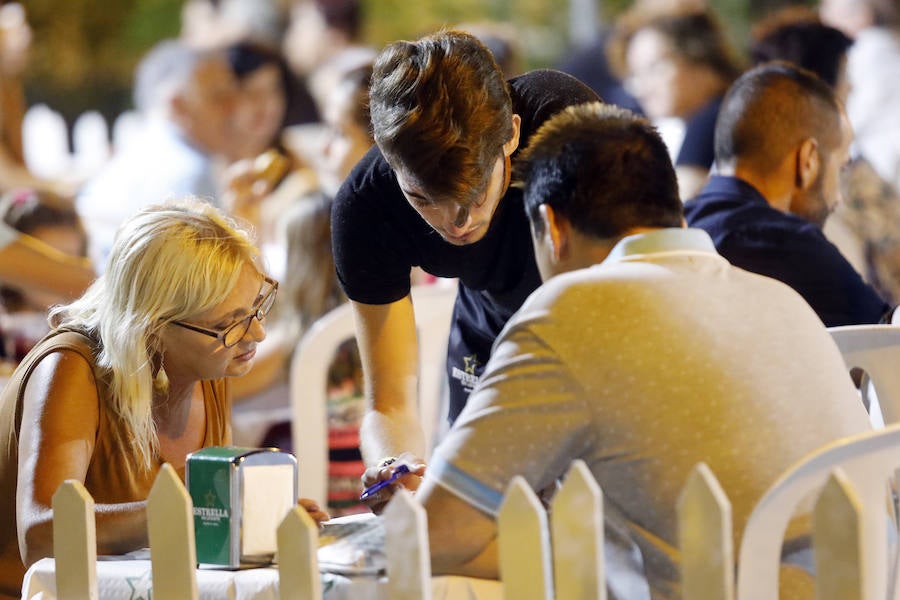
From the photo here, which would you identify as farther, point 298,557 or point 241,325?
point 241,325

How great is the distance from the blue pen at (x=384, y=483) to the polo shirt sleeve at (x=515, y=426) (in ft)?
1.06

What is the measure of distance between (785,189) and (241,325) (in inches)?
58.8

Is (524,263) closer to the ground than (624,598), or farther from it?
farther from it

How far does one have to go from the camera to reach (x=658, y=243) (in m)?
1.65

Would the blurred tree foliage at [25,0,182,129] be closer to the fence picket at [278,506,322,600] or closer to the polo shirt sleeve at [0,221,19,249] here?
the polo shirt sleeve at [0,221,19,249]

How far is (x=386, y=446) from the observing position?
7.74ft

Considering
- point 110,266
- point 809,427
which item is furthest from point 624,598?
point 110,266

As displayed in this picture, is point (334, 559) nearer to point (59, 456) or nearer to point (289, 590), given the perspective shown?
point (289, 590)

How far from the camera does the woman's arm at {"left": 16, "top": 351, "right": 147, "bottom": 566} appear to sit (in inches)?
74.4

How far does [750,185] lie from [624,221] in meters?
1.49

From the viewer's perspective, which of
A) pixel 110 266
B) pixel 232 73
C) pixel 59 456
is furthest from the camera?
pixel 232 73

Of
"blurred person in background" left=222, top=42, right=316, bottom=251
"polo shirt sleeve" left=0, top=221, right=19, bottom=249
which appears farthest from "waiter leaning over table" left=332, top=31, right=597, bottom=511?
"blurred person in background" left=222, top=42, right=316, bottom=251

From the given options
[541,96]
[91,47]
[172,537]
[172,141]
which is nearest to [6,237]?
[541,96]

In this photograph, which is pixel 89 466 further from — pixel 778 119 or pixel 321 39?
pixel 321 39
